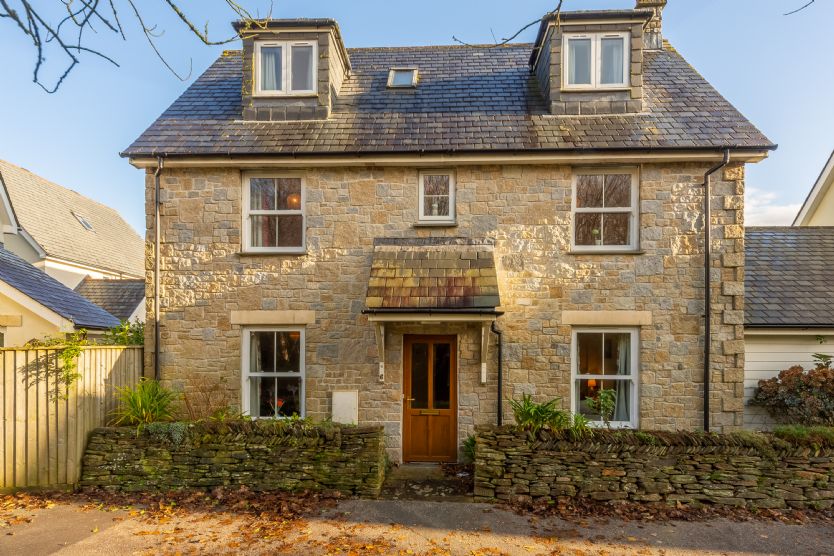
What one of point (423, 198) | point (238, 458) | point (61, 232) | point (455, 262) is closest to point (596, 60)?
point (423, 198)

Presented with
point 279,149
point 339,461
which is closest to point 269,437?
point 339,461

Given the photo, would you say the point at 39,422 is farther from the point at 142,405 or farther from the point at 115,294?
the point at 115,294

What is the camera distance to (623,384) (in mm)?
8547

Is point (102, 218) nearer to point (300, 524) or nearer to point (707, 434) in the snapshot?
point (300, 524)

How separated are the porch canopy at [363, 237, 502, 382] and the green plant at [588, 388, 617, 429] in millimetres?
2038

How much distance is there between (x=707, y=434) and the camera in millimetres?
6887

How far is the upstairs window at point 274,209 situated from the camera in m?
8.91

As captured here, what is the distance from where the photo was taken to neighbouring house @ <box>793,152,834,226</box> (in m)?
15.0

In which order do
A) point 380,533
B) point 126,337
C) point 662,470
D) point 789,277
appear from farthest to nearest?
point 789,277
point 126,337
point 662,470
point 380,533

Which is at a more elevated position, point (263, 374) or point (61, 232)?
point (61, 232)

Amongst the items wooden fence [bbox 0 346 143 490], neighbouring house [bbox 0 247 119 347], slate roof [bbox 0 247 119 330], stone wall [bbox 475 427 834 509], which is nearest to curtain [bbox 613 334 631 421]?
stone wall [bbox 475 427 834 509]

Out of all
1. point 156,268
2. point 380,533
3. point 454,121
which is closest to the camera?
point 380,533

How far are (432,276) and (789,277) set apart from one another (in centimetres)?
819

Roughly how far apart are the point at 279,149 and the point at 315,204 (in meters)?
1.20
